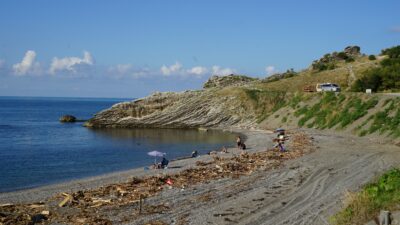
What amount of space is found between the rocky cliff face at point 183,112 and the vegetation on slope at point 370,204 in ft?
190

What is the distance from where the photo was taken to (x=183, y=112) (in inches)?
3036

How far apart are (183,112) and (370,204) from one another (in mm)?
63715

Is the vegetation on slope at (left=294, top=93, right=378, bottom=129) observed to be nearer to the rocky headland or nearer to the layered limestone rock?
the rocky headland

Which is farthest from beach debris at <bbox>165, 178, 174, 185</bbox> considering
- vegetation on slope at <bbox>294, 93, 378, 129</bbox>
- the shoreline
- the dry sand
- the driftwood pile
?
vegetation on slope at <bbox>294, 93, 378, 129</bbox>

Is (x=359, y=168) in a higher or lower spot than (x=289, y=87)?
lower

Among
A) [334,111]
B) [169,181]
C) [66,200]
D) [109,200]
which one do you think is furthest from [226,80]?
[66,200]

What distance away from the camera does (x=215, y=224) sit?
57.0 ft

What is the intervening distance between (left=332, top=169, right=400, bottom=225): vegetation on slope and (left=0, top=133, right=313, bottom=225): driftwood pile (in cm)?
660

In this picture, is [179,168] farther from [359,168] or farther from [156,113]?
[156,113]

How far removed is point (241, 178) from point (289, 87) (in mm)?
57863

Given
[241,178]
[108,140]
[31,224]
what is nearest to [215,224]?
[31,224]

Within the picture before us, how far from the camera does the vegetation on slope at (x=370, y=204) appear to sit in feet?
44.2

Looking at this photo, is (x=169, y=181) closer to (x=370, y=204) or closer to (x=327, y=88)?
(x=370, y=204)

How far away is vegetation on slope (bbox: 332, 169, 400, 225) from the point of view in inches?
531
